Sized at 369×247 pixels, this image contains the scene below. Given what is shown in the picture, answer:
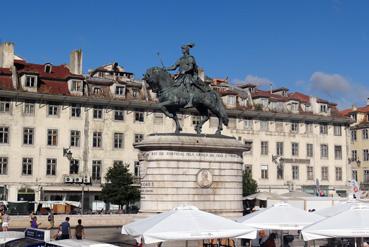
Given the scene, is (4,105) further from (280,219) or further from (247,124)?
(280,219)

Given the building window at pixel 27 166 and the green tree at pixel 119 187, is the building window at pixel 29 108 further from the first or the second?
the green tree at pixel 119 187

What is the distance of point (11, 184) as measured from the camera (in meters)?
53.7

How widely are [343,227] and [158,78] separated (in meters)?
15.3

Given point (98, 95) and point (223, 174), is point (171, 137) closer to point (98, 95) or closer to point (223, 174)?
point (223, 174)

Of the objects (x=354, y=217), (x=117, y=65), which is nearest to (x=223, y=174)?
(x=354, y=217)

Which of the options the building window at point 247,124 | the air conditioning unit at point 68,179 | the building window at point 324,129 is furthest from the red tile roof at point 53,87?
the building window at point 324,129

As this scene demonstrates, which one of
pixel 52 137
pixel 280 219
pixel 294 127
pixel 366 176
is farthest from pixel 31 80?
pixel 366 176

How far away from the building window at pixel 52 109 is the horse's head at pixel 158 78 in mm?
28167

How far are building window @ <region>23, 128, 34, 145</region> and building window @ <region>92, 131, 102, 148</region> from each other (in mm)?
5774

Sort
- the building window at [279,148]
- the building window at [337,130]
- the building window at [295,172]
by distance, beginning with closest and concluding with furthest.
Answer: the building window at [279,148]
the building window at [295,172]
the building window at [337,130]

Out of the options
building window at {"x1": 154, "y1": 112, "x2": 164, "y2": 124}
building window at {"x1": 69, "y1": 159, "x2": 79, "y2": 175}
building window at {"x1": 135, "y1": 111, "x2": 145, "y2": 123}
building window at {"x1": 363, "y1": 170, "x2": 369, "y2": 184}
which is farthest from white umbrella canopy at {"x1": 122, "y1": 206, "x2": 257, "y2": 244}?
building window at {"x1": 363, "y1": 170, "x2": 369, "y2": 184}

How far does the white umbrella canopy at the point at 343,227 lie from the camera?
15820mm

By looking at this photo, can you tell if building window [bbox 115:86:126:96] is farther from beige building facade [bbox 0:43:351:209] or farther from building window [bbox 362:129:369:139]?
building window [bbox 362:129:369:139]

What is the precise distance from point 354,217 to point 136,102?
1742 inches
